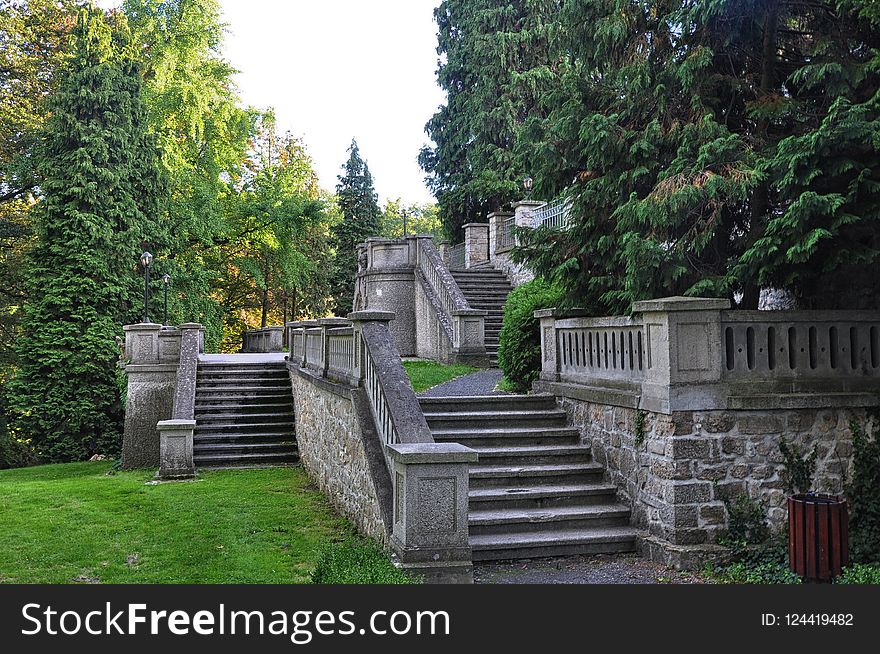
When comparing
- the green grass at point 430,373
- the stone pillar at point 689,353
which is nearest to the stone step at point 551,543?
the stone pillar at point 689,353

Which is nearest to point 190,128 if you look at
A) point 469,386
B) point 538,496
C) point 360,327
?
point 469,386

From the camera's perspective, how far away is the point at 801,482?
725 centimetres

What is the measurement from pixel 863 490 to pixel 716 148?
3663mm

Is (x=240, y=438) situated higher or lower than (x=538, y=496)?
lower

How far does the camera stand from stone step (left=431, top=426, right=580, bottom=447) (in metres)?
8.96

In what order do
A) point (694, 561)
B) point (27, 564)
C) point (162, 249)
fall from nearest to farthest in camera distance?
point (694, 561)
point (27, 564)
point (162, 249)

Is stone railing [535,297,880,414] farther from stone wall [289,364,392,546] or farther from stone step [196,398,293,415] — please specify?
stone step [196,398,293,415]

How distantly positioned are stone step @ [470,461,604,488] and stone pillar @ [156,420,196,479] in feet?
25.4

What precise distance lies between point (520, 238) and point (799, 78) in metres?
3.82

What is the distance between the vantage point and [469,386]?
12977mm

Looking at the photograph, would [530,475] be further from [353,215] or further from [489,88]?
[353,215]

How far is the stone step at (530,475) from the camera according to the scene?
8.32m

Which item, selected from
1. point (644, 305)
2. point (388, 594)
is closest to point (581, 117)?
point (644, 305)

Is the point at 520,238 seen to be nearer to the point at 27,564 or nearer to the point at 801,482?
the point at 801,482
